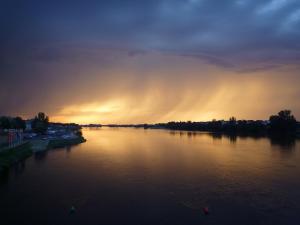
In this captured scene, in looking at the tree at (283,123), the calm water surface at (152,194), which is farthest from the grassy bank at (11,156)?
the tree at (283,123)

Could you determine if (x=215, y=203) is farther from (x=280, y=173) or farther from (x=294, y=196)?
(x=280, y=173)

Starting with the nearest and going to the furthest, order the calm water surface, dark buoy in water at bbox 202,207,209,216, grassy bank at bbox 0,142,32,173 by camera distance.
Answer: the calm water surface, dark buoy in water at bbox 202,207,209,216, grassy bank at bbox 0,142,32,173

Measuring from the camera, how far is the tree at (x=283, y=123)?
134250 mm

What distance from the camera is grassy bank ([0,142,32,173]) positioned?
4559 centimetres

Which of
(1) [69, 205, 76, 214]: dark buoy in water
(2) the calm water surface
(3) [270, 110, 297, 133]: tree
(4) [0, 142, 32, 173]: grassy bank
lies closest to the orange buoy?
(2) the calm water surface

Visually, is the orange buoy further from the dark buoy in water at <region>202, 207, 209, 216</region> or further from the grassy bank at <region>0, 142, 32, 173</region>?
the grassy bank at <region>0, 142, 32, 173</region>

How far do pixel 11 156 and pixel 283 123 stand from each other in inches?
4679

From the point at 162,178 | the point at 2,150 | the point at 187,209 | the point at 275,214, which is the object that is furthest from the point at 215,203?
the point at 2,150

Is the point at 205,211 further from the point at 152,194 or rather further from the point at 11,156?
the point at 11,156

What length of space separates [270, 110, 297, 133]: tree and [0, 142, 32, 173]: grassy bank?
11184 centimetres

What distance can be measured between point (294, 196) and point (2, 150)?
151ft

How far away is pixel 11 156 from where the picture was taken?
50.9 metres

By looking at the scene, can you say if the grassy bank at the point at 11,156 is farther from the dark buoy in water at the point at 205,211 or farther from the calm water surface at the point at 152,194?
the dark buoy in water at the point at 205,211

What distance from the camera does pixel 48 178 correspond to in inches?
1535
